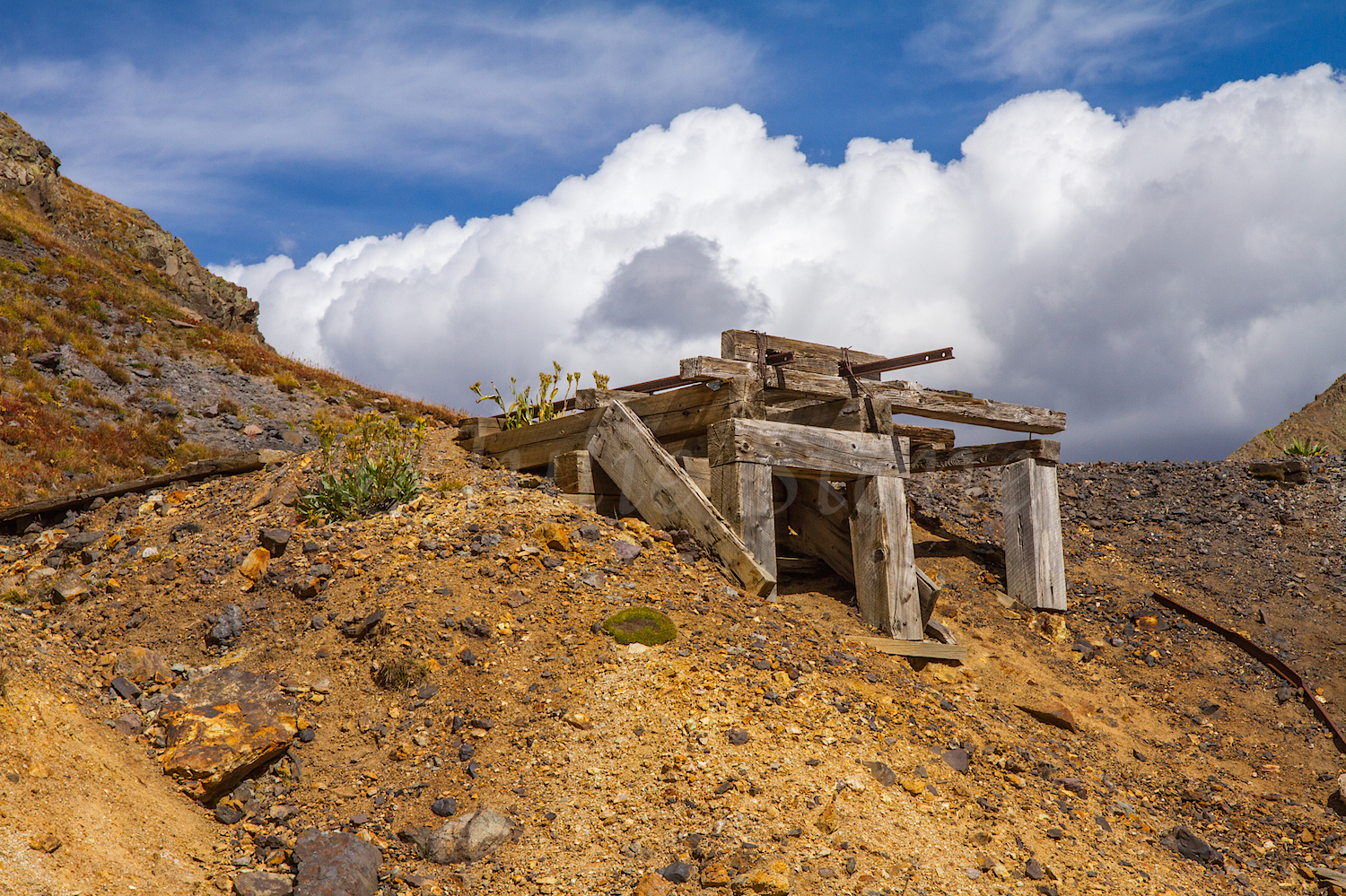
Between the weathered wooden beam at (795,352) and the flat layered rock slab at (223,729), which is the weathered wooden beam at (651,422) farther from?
the flat layered rock slab at (223,729)

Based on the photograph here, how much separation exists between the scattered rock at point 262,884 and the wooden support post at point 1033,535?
25.9ft

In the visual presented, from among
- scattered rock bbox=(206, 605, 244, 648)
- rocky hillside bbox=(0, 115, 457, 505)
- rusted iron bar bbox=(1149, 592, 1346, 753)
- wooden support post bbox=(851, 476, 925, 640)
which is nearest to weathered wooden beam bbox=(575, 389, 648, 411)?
wooden support post bbox=(851, 476, 925, 640)

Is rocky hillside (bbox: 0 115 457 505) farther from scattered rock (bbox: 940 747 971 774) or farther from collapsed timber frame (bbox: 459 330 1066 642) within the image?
scattered rock (bbox: 940 747 971 774)

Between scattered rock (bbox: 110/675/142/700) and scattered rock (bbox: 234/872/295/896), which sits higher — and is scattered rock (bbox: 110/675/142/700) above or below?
above

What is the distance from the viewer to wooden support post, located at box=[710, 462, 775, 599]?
7.23 meters

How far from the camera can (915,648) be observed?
739 cm

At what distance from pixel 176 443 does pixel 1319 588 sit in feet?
58.6

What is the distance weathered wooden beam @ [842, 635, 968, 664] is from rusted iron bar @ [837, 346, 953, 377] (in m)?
2.65

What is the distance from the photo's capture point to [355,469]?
7953 millimetres

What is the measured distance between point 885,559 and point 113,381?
17.1 m

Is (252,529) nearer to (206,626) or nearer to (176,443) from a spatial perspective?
(206,626)

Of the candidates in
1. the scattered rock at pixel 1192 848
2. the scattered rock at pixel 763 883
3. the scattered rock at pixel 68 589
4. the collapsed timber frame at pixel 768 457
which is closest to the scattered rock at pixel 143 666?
the scattered rock at pixel 68 589

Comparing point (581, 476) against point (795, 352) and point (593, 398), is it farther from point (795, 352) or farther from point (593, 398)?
point (795, 352)

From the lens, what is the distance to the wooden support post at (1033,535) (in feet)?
31.5
